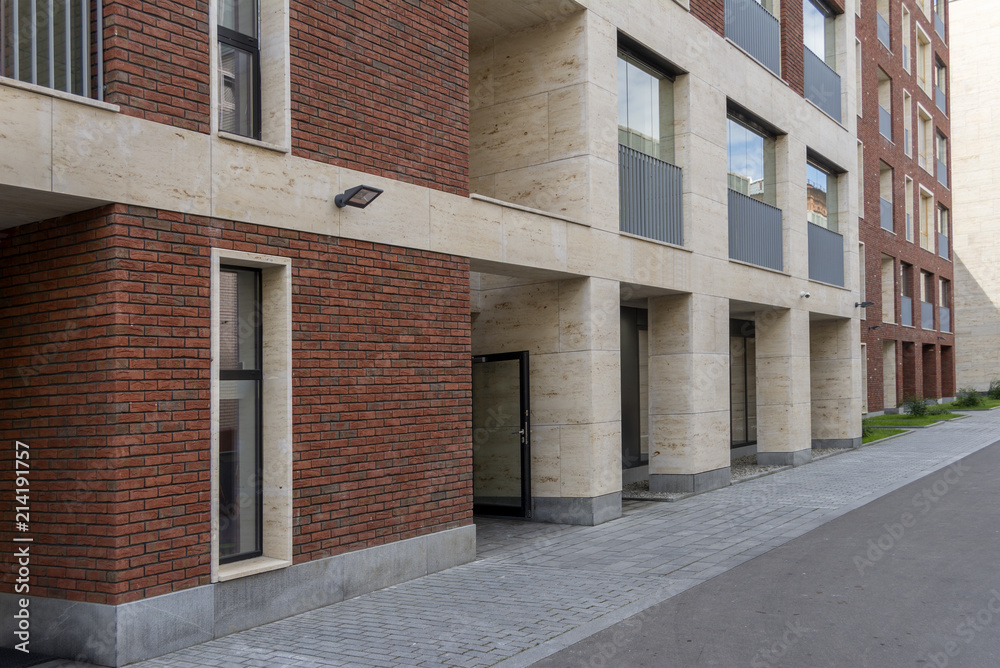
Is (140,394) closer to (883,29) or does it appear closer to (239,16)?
(239,16)

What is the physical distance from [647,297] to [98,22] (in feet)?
33.5

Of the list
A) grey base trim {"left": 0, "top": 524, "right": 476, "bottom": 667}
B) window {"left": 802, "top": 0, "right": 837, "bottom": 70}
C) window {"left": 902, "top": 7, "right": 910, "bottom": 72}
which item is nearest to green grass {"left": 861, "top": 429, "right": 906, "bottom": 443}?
window {"left": 802, "top": 0, "right": 837, "bottom": 70}

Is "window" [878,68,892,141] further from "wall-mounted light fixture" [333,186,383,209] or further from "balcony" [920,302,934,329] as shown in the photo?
"wall-mounted light fixture" [333,186,383,209]

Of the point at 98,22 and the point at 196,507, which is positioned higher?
the point at 98,22

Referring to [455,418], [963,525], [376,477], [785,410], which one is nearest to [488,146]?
[455,418]

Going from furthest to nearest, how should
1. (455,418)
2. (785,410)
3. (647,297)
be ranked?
(785,410)
(647,297)
(455,418)

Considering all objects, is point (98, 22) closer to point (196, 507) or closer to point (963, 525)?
point (196, 507)

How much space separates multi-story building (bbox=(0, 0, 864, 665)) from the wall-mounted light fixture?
4.1 inches

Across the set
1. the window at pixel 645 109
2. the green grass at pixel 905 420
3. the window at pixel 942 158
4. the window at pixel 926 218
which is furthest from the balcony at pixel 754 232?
the window at pixel 942 158

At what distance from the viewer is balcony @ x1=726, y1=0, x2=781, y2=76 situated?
16625mm

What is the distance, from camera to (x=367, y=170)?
8.66 m

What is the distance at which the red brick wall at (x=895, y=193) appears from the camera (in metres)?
31.3

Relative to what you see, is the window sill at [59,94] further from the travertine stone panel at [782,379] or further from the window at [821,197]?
the window at [821,197]

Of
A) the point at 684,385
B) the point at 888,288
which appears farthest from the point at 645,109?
the point at 888,288
